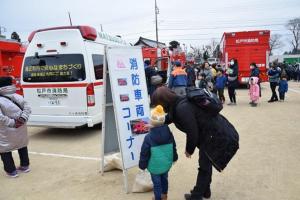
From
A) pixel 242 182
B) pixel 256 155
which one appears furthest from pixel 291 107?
pixel 242 182

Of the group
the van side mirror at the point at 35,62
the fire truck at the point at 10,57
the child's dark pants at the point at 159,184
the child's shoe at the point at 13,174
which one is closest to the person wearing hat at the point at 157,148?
the child's dark pants at the point at 159,184

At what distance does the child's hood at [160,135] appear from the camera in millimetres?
3547

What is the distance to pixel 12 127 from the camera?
4871mm

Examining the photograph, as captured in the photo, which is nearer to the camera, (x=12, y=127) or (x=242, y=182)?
(x=242, y=182)

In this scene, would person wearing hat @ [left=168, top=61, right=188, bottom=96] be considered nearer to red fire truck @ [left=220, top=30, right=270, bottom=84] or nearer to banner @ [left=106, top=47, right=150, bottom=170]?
banner @ [left=106, top=47, right=150, bottom=170]

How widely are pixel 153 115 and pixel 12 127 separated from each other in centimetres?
261

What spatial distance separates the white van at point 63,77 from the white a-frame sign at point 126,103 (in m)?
2.25

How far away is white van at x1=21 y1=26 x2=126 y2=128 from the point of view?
6980mm

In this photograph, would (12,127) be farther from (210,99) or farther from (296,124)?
(296,124)

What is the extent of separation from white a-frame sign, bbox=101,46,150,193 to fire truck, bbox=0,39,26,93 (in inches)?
363

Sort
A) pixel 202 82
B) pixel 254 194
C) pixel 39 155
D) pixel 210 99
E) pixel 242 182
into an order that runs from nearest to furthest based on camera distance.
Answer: pixel 210 99, pixel 254 194, pixel 242 182, pixel 39 155, pixel 202 82

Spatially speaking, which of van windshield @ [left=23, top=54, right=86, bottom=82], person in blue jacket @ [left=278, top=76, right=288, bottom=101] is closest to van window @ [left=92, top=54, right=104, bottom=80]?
van windshield @ [left=23, top=54, right=86, bottom=82]

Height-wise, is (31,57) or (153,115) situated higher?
(31,57)

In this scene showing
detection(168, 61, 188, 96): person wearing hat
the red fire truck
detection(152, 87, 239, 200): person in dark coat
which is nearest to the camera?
detection(152, 87, 239, 200): person in dark coat
